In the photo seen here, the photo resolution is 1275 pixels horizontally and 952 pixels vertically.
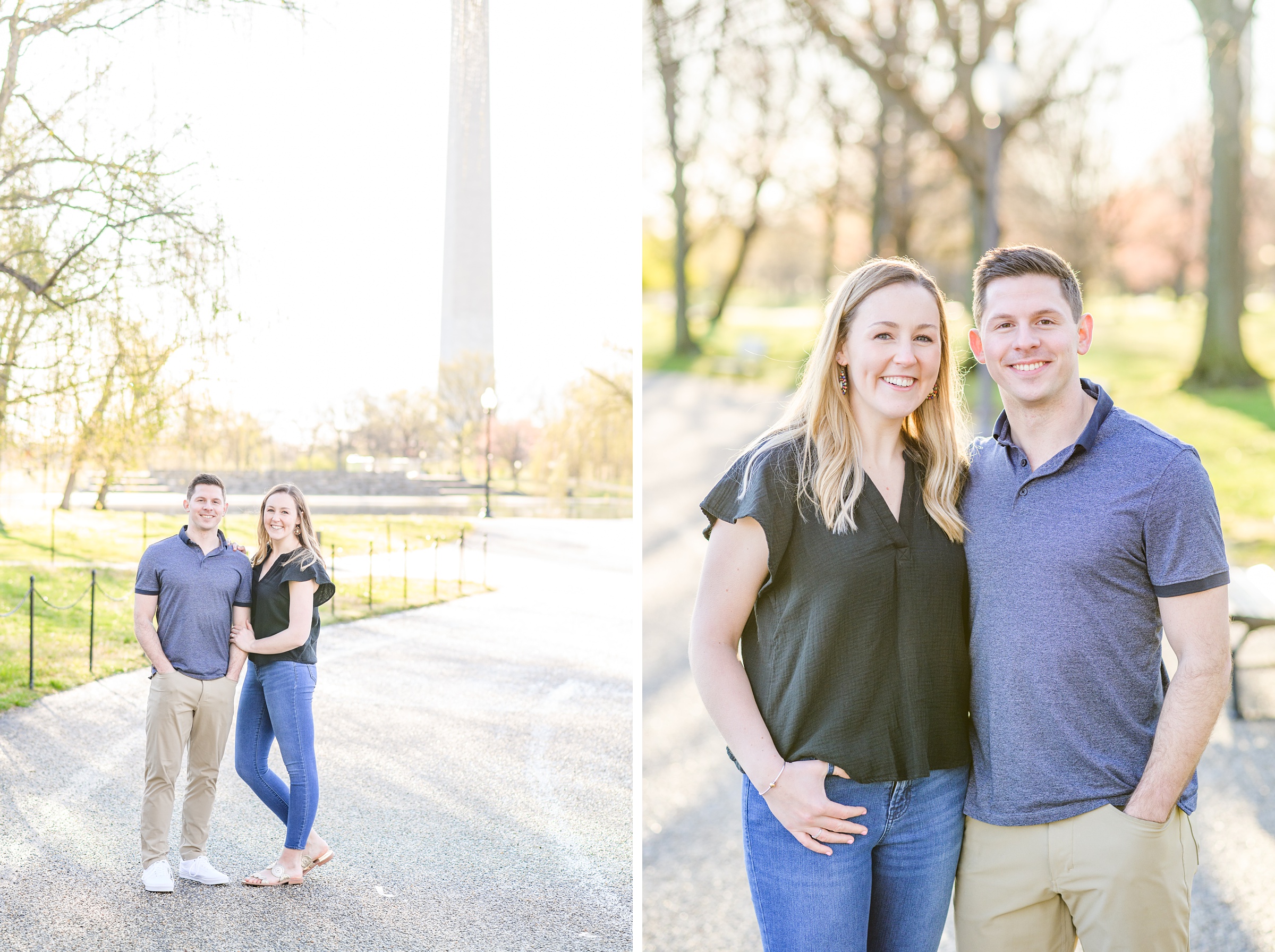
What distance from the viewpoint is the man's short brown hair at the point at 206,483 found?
3.43m

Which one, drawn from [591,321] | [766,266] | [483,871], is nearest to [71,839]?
[483,871]

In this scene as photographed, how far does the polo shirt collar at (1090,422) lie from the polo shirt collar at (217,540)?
2435mm

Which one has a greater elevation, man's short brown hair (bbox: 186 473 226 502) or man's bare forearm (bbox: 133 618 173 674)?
man's short brown hair (bbox: 186 473 226 502)

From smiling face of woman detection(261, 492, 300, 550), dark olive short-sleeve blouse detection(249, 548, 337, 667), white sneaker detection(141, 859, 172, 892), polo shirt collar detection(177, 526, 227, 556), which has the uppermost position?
smiling face of woman detection(261, 492, 300, 550)

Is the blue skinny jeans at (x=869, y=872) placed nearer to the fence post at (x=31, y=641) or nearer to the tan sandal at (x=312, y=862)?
the tan sandal at (x=312, y=862)

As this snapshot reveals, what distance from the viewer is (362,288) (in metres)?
3.88

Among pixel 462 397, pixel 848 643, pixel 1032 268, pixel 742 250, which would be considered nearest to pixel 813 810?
pixel 848 643

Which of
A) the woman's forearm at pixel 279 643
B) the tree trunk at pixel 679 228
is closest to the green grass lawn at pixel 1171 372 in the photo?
the tree trunk at pixel 679 228

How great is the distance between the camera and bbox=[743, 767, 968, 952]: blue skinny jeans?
7.03 ft

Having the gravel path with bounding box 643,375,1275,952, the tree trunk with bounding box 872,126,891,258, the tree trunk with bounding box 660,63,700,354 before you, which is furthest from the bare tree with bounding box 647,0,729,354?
the gravel path with bounding box 643,375,1275,952

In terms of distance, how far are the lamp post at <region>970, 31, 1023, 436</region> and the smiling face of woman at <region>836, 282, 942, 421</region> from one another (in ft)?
24.1

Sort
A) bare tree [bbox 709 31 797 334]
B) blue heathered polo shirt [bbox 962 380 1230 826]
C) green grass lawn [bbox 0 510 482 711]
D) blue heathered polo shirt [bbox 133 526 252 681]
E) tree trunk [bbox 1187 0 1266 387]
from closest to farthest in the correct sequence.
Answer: blue heathered polo shirt [bbox 962 380 1230 826] < blue heathered polo shirt [bbox 133 526 252 681] < green grass lawn [bbox 0 510 482 711] < tree trunk [bbox 1187 0 1266 387] < bare tree [bbox 709 31 797 334]

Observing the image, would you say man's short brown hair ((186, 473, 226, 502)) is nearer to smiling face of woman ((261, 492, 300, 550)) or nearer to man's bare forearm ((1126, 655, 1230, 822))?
smiling face of woman ((261, 492, 300, 550))

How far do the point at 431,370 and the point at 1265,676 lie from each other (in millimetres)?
4787
